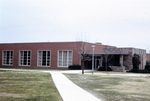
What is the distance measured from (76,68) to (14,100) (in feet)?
94.1

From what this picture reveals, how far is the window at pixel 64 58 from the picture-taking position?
133ft

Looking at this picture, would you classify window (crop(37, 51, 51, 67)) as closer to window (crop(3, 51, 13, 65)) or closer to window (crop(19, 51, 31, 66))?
window (crop(19, 51, 31, 66))

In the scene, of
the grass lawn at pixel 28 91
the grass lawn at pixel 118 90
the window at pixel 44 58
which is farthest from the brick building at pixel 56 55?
the grass lawn at pixel 28 91

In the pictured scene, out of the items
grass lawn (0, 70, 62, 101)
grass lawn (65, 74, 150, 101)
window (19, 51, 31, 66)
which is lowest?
grass lawn (65, 74, 150, 101)

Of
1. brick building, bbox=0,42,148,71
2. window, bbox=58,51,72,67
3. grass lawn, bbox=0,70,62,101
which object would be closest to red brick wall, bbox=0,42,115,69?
brick building, bbox=0,42,148,71

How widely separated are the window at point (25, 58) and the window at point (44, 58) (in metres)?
2.36

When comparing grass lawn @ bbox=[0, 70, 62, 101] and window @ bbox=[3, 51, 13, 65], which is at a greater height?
window @ bbox=[3, 51, 13, 65]

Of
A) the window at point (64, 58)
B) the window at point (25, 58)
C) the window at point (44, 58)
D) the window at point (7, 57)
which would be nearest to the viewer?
the window at point (64, 58)

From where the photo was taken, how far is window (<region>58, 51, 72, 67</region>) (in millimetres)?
40500

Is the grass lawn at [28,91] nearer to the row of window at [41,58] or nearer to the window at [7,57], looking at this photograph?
the row of window at [41,58]

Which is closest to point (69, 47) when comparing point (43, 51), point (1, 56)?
point (43, 51)

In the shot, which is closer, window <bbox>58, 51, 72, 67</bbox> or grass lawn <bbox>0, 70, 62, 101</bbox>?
grass lawn <bbox>0, 70, 62, 101</bbox>

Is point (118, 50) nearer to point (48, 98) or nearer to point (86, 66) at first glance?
point (86, 66)

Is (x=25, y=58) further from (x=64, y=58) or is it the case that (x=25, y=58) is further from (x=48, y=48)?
(x=64, y=58)
